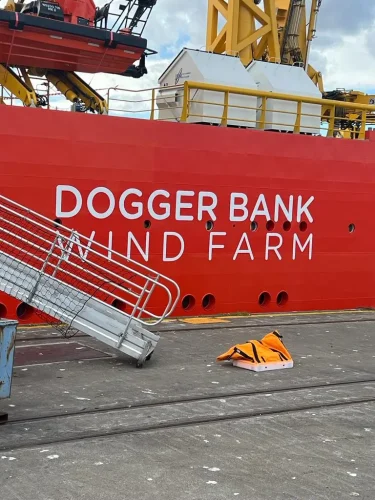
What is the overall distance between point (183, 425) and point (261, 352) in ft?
9.09

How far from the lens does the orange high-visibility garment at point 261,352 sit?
8953 millimetres

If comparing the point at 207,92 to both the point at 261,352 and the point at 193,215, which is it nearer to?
the point at 193,215

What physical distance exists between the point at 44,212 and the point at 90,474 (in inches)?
248

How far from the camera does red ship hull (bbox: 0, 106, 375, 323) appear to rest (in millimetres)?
11078

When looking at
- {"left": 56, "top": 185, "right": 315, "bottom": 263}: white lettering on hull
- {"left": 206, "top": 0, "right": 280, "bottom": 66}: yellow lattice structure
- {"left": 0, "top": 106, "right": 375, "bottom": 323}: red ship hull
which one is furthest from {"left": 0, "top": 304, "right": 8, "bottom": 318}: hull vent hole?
{"left": 206, "top": 0, "right": 280, "bottom": 66}: yellow lattice structure

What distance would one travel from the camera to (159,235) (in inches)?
472

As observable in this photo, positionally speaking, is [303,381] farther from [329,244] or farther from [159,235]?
[329,244]

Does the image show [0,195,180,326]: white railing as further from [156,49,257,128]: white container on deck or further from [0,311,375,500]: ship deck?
[156,49,257,128]: white container on deck

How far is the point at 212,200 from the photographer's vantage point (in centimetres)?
1255

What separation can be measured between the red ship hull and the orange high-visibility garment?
10.4 feet

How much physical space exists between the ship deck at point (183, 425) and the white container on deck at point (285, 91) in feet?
17.7

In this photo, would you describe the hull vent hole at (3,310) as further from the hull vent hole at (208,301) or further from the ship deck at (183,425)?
the hull vent hole at (208,301)

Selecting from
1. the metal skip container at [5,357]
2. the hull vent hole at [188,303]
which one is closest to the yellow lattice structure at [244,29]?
the hull vent hole at [188,303]

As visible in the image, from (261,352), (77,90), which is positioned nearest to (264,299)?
(261,352)
